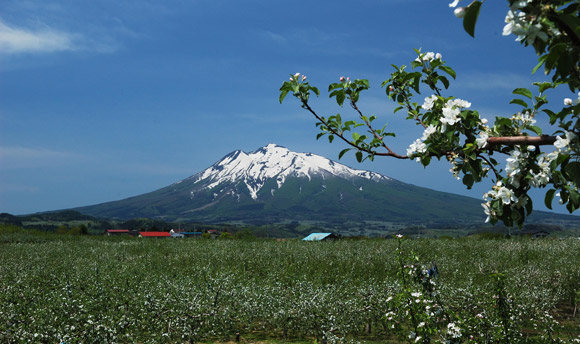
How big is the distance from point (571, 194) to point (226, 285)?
31.4 feet

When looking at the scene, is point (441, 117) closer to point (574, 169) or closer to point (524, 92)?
point (524, 92)

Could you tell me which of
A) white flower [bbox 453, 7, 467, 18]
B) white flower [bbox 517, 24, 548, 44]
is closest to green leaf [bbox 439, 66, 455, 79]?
white flower [bbox 517, 24, 548, 44]

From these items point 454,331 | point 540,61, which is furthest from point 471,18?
point 454,331

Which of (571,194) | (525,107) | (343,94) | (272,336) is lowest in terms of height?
(272,336)

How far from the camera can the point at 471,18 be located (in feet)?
6.70

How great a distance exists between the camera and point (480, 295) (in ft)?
36.0

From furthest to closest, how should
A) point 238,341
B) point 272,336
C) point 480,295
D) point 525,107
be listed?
point 480,295 < point 272,336 < point 238,341 < point 525,107

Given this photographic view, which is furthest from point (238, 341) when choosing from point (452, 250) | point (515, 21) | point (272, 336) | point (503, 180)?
point (452, 250)

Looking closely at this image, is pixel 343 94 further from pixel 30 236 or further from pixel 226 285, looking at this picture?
pixel 30 236

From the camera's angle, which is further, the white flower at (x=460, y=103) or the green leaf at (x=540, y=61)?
the white flower at (x=460, y=103)

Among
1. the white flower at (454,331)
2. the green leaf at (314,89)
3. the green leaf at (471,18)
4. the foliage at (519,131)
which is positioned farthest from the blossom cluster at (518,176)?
the white flower at (454,331)

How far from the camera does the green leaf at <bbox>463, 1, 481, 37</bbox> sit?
203cm

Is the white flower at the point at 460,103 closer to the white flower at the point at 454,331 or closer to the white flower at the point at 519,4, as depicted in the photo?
the white flower at the point at 519,4

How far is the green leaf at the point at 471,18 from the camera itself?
2.03m
